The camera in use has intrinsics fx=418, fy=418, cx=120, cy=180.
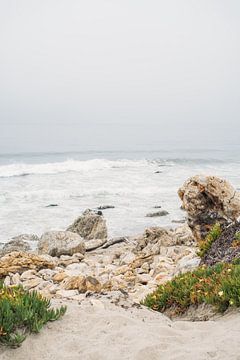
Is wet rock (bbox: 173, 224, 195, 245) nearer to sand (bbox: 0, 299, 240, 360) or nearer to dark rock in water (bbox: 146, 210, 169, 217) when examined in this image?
dark rock in water (bbox: 146, 210, 169, 217)

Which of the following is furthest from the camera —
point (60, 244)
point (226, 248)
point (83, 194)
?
point (83, 194)

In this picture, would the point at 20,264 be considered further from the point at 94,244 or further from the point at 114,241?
the point at 114,241

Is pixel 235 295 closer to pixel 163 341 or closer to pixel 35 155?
pixel 163 341

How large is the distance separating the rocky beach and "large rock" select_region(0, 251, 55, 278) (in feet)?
0.09

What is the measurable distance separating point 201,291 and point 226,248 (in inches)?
98.9

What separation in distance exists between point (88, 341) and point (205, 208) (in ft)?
25.6

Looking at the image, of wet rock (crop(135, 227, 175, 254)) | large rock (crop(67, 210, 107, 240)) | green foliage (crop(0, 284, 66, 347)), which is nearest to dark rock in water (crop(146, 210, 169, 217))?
large rock (crop(67, 210, 107, 240))

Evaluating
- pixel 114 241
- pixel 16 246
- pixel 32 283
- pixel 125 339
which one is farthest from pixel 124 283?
pixel 16 246

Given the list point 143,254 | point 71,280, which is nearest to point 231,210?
point 143,254

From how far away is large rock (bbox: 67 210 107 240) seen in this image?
17953 mm

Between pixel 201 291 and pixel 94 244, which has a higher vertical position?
pixel 201 291

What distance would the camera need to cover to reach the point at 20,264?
39.9 feet

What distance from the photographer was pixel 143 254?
45.3 ft

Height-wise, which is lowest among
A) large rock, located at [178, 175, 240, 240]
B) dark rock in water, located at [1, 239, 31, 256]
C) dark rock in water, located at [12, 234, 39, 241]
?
dark rock in water, located at [12, 234, 39, 241]
